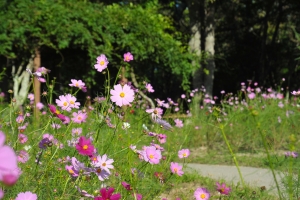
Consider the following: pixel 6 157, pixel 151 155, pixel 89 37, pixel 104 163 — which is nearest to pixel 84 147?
pixel 104 163

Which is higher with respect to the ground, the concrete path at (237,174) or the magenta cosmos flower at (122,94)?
the concrete path at (237,174)

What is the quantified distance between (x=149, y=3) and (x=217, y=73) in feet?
16.4

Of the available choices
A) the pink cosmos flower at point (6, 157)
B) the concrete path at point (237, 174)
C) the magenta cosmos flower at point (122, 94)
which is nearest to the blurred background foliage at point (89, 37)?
the concrete path at point (237, 174)

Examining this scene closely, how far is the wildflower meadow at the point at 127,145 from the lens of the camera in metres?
1.18

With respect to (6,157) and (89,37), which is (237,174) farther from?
(89,37)

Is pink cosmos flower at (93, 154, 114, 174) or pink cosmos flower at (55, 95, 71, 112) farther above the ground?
pink cosmos flower at (55, 95, 71, 112)

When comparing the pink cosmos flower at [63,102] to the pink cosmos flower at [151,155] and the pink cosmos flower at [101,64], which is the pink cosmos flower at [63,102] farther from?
the pink cosmos flower at [151,155]

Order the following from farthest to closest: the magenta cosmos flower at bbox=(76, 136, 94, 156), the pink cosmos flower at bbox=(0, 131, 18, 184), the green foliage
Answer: the green foliage
the magenta cosmos flower at bbox=(76, 136, 94, 156)
the pink cosmos flower at bbox=(0, 131, 18, 184)

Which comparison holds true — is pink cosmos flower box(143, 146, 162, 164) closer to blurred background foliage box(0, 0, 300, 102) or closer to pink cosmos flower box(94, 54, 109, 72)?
pink cosmos flower box(94, 54, 109, 72)

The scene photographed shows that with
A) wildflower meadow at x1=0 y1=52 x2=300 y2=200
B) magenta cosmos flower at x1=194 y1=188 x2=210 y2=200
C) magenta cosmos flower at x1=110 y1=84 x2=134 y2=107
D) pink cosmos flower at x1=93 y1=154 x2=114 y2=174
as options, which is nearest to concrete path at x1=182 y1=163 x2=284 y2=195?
wildflower meadow at x1=0 y1=52 x2=300 y2=200

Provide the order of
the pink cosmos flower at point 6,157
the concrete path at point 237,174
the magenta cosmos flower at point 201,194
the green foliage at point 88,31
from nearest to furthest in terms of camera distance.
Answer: the pink cosmos flower at point 6,157, the magenta cosmos flower at point 201,194, the concrete path at point 237,174, the green foliage at point 88,31

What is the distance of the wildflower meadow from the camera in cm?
118

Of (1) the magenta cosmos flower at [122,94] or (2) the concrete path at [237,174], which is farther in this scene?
(2) the concrete path at [237,174]

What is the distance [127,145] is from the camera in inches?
56.1
